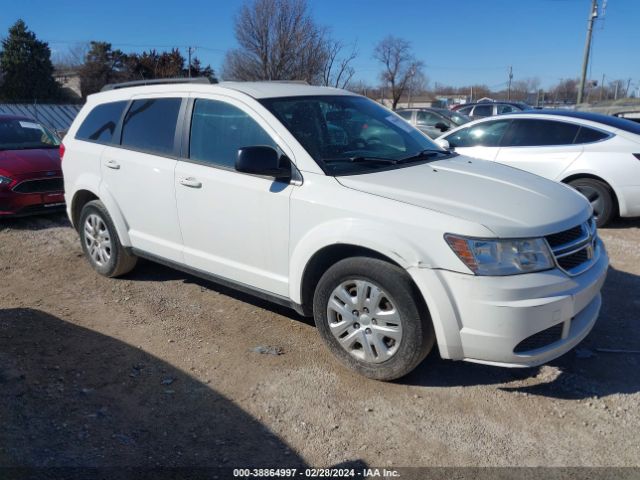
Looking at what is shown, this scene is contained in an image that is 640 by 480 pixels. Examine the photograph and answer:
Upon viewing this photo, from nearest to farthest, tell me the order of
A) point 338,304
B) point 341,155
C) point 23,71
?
point 338,304
point 341,155
point 23,71

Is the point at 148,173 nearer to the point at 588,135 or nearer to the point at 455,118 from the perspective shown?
the point at 588,135

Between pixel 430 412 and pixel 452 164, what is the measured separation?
1858mm

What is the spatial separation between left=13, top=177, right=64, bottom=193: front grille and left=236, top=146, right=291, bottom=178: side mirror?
16.2 feet

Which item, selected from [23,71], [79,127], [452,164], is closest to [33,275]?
[79,127]

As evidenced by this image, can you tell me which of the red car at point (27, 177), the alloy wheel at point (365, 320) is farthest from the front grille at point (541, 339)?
the red car at point (27, 177)

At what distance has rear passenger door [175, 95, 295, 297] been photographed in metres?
3.78

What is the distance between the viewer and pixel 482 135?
8.20 m

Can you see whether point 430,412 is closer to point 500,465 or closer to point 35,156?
point 500,465

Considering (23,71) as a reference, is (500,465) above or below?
below

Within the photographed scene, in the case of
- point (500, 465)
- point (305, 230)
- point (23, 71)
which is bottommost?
point (500, 465)

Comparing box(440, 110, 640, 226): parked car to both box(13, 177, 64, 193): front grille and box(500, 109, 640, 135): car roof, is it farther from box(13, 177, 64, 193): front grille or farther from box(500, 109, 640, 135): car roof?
box(13, 177, 64, 193): front grille

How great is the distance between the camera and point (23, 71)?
44.6 meters

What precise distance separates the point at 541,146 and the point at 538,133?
23 cm

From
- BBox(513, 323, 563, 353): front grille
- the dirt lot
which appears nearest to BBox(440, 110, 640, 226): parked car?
the dirt lot
